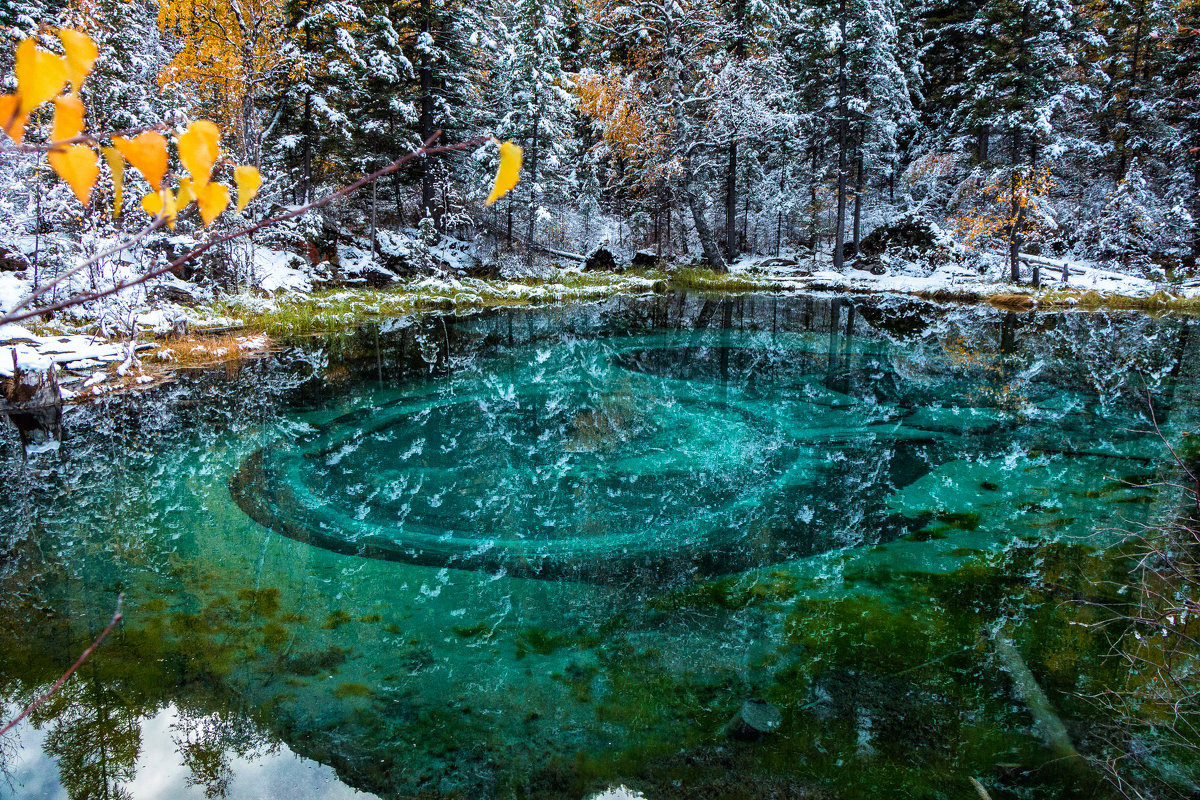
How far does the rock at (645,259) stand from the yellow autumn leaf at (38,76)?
2562 cm

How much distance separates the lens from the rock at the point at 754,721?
2900 mm

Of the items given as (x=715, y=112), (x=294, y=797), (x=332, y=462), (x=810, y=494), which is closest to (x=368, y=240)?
(x=715, y=112)

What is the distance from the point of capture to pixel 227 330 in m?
12.9

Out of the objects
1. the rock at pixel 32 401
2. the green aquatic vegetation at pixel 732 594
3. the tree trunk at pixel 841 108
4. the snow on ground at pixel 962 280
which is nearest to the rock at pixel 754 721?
the green aquatic vegetation at pixel 732 594

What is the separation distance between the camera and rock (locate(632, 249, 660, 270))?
2623 cm

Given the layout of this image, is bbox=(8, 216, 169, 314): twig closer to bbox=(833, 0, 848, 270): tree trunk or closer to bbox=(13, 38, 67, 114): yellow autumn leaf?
bbox=(13, 38, 67, 114): yellow autumn leaf

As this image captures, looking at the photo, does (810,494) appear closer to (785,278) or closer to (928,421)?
(928,421)

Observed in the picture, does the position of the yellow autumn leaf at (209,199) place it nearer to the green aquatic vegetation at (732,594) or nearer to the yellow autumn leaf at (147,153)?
the yellow autumn leaf at (147,153)

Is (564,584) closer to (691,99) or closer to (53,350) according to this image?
(53,350)

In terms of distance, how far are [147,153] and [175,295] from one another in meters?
15.8

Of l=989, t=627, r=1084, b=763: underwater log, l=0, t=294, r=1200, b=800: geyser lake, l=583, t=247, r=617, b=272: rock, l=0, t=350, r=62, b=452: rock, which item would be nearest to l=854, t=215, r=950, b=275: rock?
l=583, t=247, r=617, b=272: rock

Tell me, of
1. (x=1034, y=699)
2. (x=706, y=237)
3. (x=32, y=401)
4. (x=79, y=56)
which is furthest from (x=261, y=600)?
(x=706, y=237)

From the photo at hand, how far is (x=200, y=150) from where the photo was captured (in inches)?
44.6

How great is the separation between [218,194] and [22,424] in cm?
832
